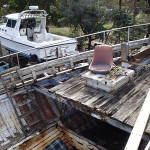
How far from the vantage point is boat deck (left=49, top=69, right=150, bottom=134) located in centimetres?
485

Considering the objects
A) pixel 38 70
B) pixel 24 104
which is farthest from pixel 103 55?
pixel 24 104

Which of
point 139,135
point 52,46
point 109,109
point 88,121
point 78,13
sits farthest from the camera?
point 78,13

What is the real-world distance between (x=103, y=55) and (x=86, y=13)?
11026 millimetres

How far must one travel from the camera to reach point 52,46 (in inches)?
443

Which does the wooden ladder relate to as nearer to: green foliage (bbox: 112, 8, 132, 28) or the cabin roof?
the cabin roof

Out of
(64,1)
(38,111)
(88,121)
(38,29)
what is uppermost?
(64,1)

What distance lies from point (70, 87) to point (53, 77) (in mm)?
1584

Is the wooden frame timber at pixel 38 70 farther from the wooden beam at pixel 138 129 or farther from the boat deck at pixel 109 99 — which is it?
the wooden beam at pixel 138 129

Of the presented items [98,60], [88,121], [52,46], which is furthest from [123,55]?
[52,46]

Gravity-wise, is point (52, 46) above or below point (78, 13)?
below

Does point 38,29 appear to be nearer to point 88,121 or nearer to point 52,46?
point 52,46

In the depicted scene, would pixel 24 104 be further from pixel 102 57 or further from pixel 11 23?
pixel 11 23

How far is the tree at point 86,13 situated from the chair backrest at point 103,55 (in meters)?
10.1

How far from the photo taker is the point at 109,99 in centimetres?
550
